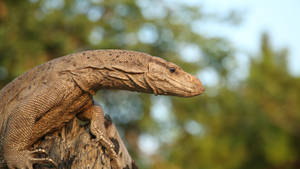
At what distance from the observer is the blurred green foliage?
9344 millimetres

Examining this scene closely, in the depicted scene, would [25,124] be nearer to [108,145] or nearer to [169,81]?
[108,145]

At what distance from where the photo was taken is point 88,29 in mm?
10219

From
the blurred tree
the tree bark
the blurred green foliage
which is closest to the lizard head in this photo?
the tree bark

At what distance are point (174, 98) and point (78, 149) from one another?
27.5 feet

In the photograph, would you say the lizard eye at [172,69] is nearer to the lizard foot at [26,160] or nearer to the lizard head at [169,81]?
the lizard head at [169,81]

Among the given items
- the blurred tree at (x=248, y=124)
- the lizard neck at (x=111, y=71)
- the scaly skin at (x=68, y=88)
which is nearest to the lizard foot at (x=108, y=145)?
the scaly skin at (x=68, y=88)

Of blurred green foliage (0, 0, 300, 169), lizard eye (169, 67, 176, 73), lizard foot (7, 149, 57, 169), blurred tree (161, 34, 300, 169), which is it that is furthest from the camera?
blurred tree (161, 34, 300, 169)

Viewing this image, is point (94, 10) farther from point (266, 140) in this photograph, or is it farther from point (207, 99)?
point (266, 140)

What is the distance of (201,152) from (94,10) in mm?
5983

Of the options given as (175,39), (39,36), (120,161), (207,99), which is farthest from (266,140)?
(120,161)

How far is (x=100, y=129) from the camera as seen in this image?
11.6ft

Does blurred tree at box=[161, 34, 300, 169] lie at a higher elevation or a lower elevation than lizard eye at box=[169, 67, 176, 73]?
lower

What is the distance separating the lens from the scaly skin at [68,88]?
332cm

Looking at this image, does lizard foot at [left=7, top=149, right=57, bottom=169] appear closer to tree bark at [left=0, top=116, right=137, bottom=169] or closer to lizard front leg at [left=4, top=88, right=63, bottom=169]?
lizard front leg at [left=4, top=88, right=63, bottom=169]
